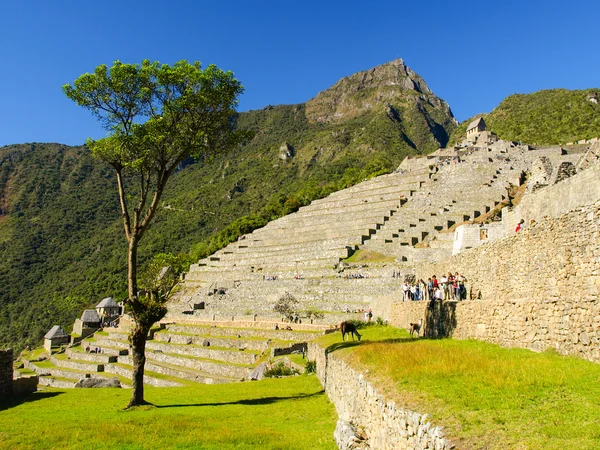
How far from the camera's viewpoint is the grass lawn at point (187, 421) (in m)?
8.95

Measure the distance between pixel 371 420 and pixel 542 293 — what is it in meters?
4.00

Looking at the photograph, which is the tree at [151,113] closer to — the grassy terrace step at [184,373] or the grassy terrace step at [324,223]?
the grassy terrace step at [184,373]

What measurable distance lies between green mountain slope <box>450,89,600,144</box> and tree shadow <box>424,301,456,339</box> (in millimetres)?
56267

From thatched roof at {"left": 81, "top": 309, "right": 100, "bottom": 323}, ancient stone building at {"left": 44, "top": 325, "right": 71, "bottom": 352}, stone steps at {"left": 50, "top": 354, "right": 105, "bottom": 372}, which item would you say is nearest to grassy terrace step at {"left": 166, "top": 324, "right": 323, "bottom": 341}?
stone steps at {"left": 50, "top": 354, "right": 105, "bottom": 372}

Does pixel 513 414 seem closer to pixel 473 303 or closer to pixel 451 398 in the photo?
pixel 451 398

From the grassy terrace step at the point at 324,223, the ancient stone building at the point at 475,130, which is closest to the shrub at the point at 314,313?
the grassy terrace step at the point at 324,223

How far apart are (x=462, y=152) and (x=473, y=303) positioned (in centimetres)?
4961

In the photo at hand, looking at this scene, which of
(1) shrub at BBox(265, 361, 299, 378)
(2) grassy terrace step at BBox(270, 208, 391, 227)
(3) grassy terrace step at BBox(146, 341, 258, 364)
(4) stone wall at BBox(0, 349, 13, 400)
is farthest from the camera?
(2) grassy terrace step at BBox(270, 208, 391, 227)

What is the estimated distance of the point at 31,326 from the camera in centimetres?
5988

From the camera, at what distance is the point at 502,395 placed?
5078 mm

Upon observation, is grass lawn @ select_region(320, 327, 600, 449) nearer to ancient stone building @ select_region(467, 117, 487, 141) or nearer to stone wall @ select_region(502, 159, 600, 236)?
stone wall @ select_region(502, 159, 600, 236)

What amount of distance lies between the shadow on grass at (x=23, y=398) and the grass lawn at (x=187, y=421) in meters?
0.08

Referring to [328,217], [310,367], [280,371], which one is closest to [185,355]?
[280,371]

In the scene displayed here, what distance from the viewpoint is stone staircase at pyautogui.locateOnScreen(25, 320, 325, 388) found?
23.9 meters
